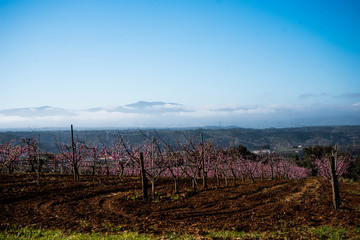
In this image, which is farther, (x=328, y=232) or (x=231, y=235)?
(x=328, y=232)

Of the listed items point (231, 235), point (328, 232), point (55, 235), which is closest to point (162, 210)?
point (231, 235)

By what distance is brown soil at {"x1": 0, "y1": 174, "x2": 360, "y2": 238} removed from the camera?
9586mm

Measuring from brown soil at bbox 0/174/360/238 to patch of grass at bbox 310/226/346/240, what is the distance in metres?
0.54

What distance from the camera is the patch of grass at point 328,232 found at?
781cm

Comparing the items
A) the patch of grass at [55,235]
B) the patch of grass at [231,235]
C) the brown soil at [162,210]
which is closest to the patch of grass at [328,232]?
the brown soil at [162,210]

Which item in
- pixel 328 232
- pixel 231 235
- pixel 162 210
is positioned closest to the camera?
pixel 231 235

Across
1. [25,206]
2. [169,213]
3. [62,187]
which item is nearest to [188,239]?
[169,213]

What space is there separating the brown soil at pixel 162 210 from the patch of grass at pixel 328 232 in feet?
1.76

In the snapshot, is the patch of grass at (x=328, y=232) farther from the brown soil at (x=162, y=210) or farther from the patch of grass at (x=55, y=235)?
the patch of grass at (x=55, y=235)

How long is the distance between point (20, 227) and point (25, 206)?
4008mm

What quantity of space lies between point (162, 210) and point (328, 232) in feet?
22.7

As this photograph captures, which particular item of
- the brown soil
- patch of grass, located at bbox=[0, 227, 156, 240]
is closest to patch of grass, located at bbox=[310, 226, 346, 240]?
the brown soil

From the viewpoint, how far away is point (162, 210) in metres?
12.3

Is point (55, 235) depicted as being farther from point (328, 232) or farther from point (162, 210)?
point (328, 232)
